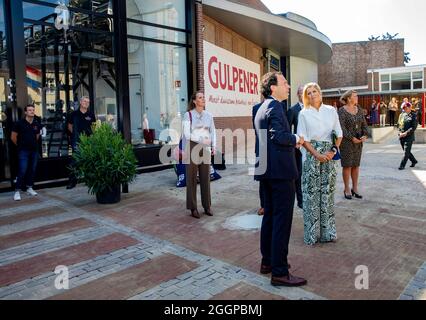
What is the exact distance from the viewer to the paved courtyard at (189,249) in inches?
142

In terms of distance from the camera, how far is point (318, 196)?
4770 millimetres

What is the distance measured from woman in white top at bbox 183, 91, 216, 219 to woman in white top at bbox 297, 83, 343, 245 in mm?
1767

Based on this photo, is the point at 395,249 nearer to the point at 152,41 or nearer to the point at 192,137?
the point at 192,137

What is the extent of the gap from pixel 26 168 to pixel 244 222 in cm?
454

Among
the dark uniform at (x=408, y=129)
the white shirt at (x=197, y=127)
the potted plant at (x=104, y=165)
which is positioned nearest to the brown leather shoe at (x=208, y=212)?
the white shirt at (x=197, y=127)

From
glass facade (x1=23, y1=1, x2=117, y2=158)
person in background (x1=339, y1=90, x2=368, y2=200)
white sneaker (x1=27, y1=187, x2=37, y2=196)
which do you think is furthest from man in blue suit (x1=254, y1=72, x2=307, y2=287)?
glass facade (x1=23, y1=1, x2=117, y2=158)

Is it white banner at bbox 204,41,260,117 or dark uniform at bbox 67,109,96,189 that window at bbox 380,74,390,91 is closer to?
white banner at bbox 204,41,260,117

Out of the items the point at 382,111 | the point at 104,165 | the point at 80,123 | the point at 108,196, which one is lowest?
the point at 108,196

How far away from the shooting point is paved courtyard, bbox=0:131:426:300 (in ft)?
11.9

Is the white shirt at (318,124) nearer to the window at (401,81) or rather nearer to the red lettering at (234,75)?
the red lettering at (234,75)

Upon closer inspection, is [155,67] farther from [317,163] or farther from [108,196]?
[317,163]

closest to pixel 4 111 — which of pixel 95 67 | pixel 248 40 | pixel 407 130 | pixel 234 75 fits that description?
pixel 95 67

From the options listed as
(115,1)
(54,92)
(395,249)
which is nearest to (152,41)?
(115,1)

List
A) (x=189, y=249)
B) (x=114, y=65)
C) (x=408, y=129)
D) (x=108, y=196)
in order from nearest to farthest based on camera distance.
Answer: (x=189, y=249) → (x=108, y=196) → (x=408, y=129) → (x=114, y=65)
